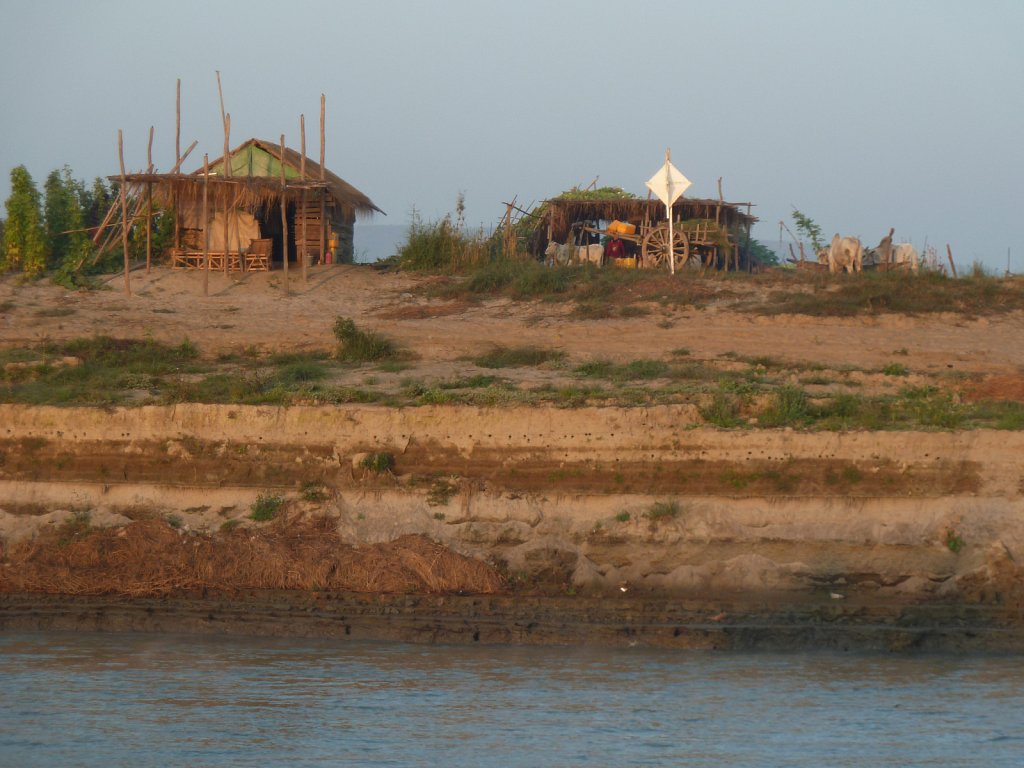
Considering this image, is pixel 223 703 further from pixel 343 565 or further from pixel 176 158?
pixel 176 158

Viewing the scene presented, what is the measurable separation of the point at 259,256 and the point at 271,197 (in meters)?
1.06

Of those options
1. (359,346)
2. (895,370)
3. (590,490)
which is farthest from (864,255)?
(590,490)

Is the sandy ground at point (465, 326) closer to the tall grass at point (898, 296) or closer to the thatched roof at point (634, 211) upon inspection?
the tall grass at point (898, 296)

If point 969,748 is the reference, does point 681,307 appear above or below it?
above

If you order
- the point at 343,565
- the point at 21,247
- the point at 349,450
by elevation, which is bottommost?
the point at 343,565

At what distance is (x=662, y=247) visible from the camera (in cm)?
1997

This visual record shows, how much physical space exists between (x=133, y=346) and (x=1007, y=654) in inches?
389

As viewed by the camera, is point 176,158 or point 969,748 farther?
point 176,158

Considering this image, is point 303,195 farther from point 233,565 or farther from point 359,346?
point 233,565

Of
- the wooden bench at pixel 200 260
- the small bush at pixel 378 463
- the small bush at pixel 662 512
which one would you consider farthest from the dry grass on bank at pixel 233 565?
the wooden bench at pixel 200 260

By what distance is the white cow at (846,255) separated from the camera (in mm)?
18938

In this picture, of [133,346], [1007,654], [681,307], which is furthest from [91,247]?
[1007,654]

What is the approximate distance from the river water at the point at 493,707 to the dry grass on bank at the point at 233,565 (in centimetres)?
80

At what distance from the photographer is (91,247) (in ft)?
62.5
